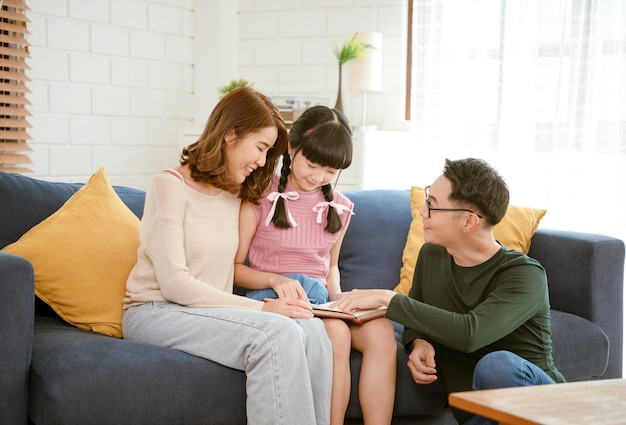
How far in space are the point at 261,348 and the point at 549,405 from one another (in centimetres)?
83

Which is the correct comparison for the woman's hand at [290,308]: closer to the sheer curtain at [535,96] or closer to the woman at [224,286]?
the woman at [224,286]

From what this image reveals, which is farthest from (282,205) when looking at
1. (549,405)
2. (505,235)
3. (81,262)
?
(549,405)

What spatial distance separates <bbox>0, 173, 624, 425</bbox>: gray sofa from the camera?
2004 millimetres

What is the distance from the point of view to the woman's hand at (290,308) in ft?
7.44

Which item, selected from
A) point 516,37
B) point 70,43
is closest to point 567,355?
point 516,37

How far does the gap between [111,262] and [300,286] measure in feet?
1.88

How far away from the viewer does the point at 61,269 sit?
2385mm

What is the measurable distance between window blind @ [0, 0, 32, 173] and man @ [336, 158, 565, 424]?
7.49ft

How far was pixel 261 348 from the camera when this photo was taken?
207cm

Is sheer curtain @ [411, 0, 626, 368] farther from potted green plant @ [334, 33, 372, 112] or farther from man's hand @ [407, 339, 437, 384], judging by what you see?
man's hand @ [407, 339, 437, 384]

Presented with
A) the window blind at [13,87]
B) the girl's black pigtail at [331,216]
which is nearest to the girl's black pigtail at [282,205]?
the girl's black pigtail at [331,216]

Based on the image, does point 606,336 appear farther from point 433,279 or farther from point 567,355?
point 433,279

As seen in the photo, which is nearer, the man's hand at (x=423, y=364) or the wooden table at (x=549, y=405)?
the wooden table at (x=549, y=405)

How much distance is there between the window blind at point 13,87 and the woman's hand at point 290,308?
2.13 metres
